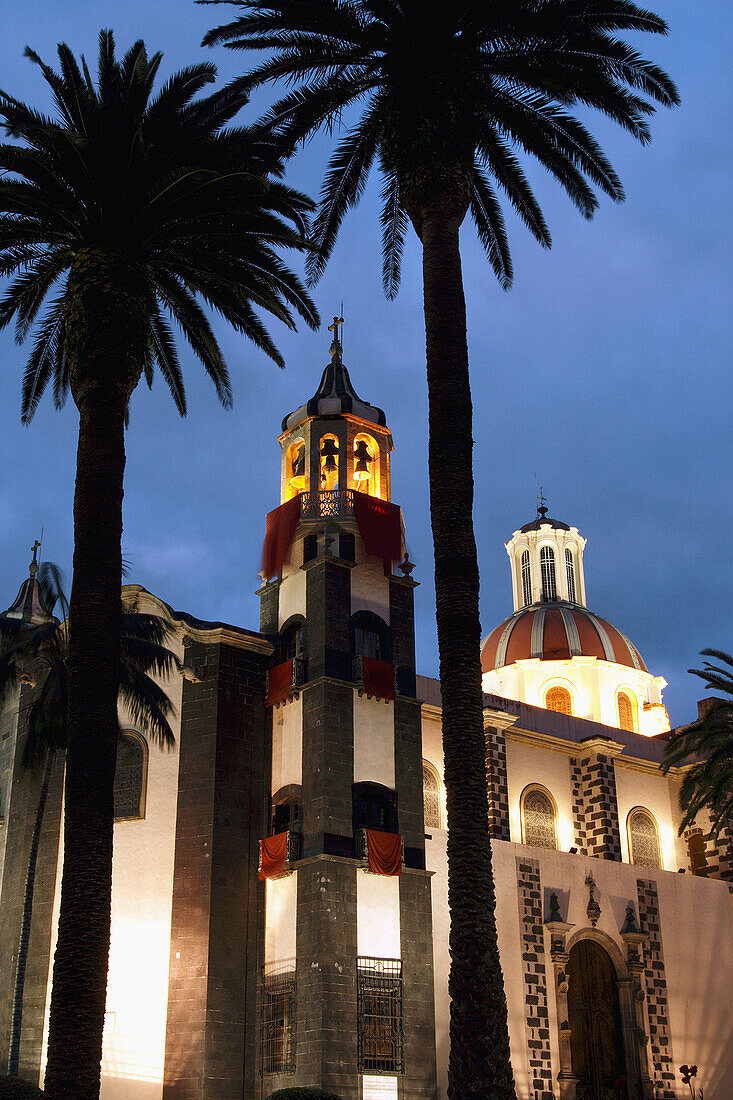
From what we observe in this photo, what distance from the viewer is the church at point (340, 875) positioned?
91.3ft

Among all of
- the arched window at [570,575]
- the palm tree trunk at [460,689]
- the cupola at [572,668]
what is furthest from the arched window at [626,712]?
the palm tree trunk at [460,689]

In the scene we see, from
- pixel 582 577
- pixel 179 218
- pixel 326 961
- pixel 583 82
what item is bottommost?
pixel 326 961

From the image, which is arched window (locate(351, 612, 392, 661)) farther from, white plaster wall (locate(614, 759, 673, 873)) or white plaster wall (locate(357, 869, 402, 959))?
white plaster wall (locate(614, 759, 673, 873))

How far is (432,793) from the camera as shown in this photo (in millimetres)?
35562

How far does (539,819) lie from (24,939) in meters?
16.5

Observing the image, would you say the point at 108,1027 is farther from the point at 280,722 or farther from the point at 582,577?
the point at 582,577

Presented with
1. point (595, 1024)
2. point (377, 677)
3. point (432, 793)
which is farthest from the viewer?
point (432, 793)

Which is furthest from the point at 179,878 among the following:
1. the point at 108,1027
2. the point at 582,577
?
the point at 582,577

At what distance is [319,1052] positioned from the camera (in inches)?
1038

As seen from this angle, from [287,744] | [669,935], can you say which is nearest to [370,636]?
[287,744]

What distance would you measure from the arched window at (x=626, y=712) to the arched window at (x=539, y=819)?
11306 millimetres

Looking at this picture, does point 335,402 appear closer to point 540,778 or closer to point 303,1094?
point 540,778

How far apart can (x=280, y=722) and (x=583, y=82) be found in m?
17.4

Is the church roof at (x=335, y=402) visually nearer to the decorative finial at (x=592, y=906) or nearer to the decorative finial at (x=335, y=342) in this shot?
the decorative finial at (x=335, y=342)
